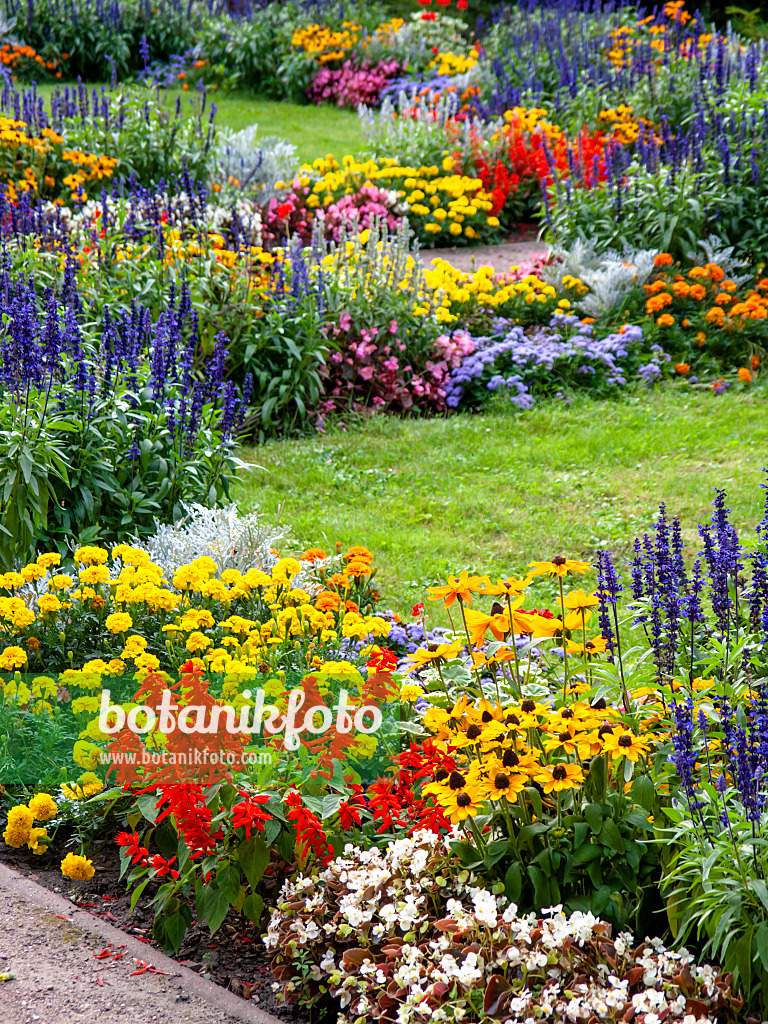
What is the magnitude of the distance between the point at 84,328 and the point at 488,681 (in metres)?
3.49

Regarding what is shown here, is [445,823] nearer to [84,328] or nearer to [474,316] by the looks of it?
[84,328]

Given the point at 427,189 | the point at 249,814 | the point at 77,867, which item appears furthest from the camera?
the point at 427,189

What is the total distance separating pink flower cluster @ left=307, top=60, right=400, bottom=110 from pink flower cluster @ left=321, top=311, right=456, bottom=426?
10051mm

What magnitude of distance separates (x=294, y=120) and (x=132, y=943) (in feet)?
46.8

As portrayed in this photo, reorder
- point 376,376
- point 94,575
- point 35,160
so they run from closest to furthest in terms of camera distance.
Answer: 1. point 94,575
2. point 376,376
3. point 35,160

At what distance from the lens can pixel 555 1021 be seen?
213 cm

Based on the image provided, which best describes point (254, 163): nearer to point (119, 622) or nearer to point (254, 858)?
point (119, 622)

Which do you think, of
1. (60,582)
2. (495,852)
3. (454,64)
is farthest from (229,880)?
(454,64)

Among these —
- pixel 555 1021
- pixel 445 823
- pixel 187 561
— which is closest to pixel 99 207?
pixel 187 561

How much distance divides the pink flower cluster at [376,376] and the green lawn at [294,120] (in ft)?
21.7

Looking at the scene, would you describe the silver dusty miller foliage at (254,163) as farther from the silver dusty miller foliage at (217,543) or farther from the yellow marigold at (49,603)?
the yellow marigold at (49,603)

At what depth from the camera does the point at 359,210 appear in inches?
379

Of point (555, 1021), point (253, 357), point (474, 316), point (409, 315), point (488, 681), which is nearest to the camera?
point (555, 1021)

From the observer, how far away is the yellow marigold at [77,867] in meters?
2.77
